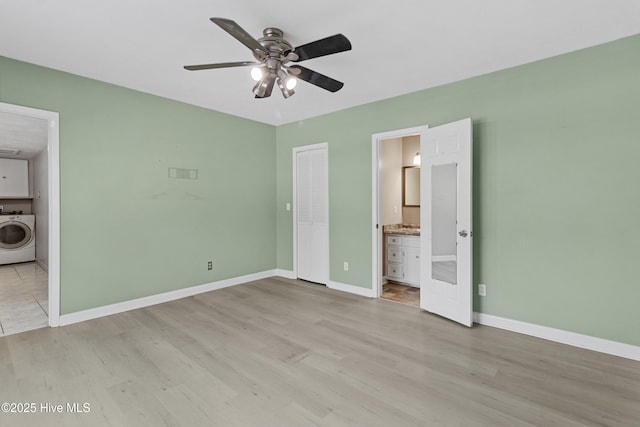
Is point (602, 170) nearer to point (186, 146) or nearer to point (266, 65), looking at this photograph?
point (266, 65)

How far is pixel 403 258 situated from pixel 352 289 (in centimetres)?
100

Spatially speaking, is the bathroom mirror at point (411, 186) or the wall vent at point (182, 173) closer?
the wall vent at point (182, 173)

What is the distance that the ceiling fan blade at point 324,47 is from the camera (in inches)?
78.4

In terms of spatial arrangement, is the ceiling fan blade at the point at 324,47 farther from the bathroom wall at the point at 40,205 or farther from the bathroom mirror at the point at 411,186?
the bathroom wall at the point at 40,205

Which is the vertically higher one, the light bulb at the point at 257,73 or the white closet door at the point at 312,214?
the light bulb at the point at 257,73

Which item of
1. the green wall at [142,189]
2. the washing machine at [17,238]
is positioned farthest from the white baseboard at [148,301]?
the washing machine at [17,238]

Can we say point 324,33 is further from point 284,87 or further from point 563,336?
A: point 563,336

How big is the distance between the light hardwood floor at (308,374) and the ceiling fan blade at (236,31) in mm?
2323

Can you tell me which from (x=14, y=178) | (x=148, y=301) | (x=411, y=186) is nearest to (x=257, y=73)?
(x=148, y=301)

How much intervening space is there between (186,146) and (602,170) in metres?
4.56

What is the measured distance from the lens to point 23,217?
6539 millimetres

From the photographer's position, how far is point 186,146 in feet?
13.7

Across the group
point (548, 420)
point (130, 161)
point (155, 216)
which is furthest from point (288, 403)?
point (130, 161)

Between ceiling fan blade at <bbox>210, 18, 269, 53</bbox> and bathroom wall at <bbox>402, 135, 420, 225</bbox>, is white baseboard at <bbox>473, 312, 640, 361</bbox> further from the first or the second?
ceiling fan blade at <bbox>210, 18, 269, 53</bbox>
